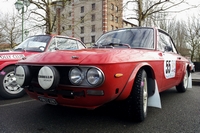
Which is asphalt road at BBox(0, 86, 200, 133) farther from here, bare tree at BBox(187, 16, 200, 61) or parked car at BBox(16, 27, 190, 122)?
bare tree at BBox(187, 16, 200, 61)

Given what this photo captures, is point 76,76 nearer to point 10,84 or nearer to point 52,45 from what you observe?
point 10,84

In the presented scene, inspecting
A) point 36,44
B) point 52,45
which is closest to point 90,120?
point 52,45

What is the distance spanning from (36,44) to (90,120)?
2.96m

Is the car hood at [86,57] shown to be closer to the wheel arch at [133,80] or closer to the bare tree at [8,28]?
the wheel arch at [133,80]

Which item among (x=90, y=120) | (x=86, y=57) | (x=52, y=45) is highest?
(x=52, y=45)

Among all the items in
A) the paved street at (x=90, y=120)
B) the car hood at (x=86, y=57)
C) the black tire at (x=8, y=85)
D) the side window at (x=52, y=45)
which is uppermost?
the side window at (x=52, y=45)

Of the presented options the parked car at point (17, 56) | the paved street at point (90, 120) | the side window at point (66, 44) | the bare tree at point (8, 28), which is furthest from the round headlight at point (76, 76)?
the bare tree at point (8, 28)

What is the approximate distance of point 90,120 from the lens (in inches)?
103

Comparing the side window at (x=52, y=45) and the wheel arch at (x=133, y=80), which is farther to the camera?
the side window at (x=52, y=45)

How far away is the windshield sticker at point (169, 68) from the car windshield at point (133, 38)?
51 centimetres

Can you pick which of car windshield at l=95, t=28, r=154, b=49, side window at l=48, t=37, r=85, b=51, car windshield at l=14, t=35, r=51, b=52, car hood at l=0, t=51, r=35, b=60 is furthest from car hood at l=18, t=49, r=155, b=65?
side window at l=48, t=37, r=85, b=51

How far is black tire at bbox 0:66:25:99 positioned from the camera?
13.0 ft

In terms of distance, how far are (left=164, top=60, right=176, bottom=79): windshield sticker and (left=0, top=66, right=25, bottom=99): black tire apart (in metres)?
3.35

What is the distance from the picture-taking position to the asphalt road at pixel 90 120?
89.9 inches
